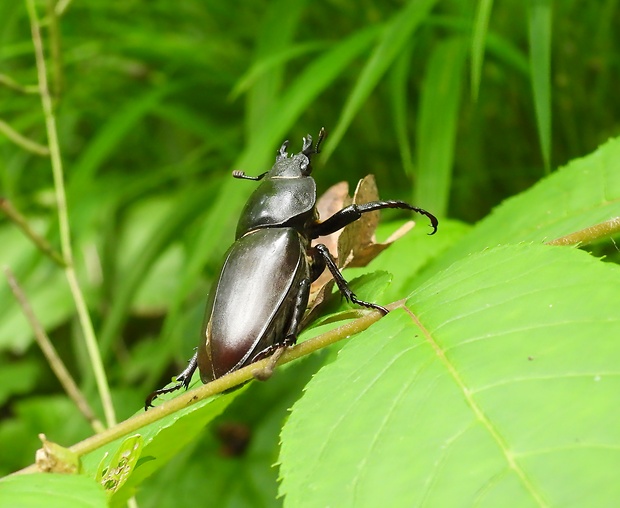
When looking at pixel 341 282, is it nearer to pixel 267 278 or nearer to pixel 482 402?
pixel 267 278

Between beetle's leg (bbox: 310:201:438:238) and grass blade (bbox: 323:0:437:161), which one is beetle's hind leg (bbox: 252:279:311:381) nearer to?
beetle's leg (bbox: 310:201:438:238)

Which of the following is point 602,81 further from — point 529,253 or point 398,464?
point 398,464

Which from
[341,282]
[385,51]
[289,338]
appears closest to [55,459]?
[289,338]

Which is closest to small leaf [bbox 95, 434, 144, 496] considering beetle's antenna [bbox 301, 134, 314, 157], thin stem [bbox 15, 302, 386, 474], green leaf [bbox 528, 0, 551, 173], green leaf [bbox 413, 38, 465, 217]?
thin stem [bbox 15, 302, 386, 474]

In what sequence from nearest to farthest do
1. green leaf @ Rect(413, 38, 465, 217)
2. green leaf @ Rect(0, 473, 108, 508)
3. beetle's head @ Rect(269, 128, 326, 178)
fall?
green leaf @ Rect(0, 473, 108, 508), beetle's head @ Rect(269, 128, 326, 178), green leaf @ Rect(413, 38, 465, 217)

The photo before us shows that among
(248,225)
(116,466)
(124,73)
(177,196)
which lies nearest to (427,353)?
(116,466)
